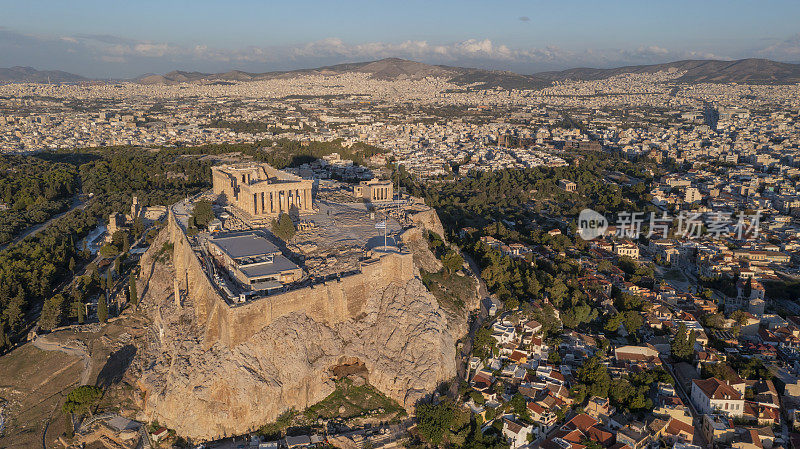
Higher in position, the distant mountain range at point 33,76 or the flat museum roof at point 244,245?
the distant mountain range at point 33,76

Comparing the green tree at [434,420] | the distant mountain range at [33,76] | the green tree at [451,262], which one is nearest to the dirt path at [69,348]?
the green tree at [434,420]

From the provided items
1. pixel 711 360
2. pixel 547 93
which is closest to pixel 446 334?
pixel 711 360

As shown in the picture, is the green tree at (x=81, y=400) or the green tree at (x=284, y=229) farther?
the green tree at (x=284, y=229)

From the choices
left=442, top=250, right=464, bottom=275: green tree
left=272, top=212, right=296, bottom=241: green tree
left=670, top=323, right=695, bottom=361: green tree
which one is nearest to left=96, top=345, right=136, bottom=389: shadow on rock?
left=272, top=212, right=296, bottom=241: green tree

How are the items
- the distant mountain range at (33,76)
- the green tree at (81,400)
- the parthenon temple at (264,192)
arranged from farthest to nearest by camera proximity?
the distant mountain range at (33,76), the parthenon temple at (264,192), the green tree at (81,400)

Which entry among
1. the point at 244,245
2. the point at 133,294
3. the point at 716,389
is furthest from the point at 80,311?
the point at 716,389

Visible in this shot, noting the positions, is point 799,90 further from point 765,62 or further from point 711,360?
point 711,360

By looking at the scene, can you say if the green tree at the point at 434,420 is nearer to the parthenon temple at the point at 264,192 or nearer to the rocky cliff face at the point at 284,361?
the rocky cliff face at the point at 284,361
